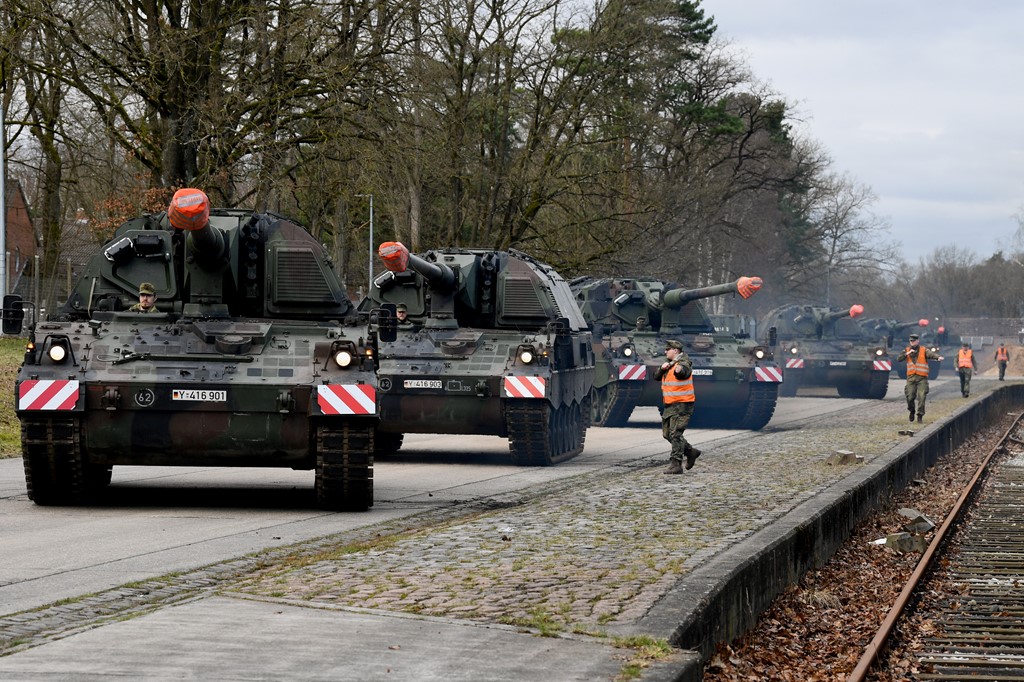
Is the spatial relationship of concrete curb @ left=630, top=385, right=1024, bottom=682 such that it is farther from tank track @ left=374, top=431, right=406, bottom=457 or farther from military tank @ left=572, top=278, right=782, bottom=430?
military tank @ left=572, top=278, right=782, bottom=430

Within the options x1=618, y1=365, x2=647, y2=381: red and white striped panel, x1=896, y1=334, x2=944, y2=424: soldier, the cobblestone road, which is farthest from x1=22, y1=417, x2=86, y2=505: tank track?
x1=896, y1=334, x2=944, y2=424: soldier

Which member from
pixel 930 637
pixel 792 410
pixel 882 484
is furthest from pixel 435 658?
pixel 792 410

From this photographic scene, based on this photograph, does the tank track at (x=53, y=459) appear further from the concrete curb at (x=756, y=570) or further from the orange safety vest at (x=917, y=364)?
the orange safety vest at (x=917, y=364)

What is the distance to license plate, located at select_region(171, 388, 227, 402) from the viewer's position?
498 inches

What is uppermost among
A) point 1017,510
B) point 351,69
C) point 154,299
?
point 351,69

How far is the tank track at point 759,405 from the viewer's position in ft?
89.6

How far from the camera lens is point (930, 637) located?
948 cm

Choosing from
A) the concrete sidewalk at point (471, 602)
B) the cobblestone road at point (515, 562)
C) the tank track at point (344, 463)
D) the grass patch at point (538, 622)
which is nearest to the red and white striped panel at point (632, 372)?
the cobblestone road at point (515, 562)

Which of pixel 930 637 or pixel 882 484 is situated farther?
pixel 882 484

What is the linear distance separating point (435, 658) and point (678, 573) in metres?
2.68

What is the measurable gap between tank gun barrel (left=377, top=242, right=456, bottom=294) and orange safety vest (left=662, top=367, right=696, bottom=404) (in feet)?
10.2

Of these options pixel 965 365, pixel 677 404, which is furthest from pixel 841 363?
pixel 677 404

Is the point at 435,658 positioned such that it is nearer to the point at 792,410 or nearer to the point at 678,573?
the point at 678,573

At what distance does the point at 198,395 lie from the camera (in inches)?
498
